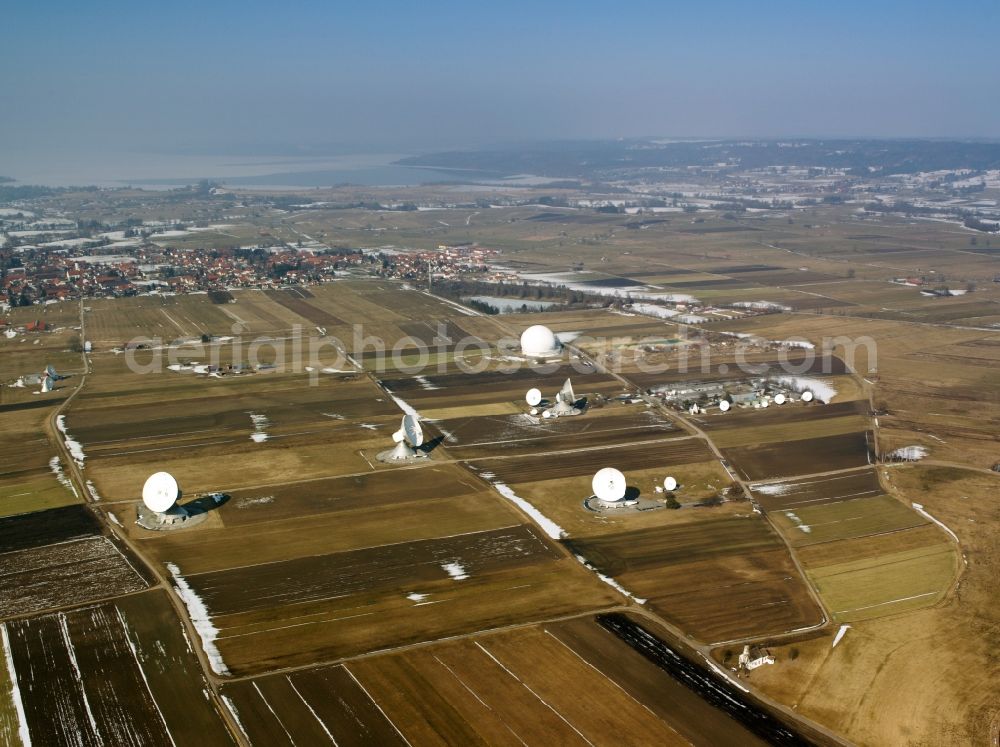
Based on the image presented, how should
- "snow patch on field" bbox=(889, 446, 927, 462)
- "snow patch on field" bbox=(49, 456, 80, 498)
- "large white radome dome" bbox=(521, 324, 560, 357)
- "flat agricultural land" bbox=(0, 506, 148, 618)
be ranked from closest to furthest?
"flat agricultural land" bbox=(0, 506, 148, 618) < "snow patch on field" bbox=(49, 456, 80, 498) < "snow patch on field" bbox=(889, 446, 927, 462) < "large white radome dome" bbox=(521, 324, 560, 357)

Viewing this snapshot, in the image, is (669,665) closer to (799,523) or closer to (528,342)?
(799,523)

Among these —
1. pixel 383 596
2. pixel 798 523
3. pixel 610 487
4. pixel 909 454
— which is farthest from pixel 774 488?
pixel 383 596

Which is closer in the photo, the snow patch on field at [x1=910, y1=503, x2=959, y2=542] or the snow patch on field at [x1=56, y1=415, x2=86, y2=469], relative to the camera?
the snow patch on field at [x1=910, y1=503, x2=959, y2=542]

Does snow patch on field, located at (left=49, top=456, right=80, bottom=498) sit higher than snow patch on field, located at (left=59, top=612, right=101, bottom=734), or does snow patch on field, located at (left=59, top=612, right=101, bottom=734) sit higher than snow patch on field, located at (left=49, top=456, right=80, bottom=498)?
snow patch on field, located at (left=59, top=612, right=101, bottom=734)

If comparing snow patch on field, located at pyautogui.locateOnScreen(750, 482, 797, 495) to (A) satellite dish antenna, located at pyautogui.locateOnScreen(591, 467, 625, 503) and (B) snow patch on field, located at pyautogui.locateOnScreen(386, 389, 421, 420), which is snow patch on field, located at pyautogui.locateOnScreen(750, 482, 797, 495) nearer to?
(A) satellite dish antenna, located at pyautogui.locateOnScreen(591, 467, 625, 503)

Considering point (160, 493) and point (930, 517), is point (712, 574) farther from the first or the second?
point (160, 493)

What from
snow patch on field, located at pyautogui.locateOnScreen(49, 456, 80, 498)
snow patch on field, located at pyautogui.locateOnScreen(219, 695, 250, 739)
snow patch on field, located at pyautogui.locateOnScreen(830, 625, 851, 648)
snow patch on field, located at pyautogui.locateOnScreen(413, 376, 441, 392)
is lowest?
snow patch on field, located at pyautogui.locateOnScreen(413, 376, 441, 392)

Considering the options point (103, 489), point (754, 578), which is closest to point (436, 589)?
point (754, 578)

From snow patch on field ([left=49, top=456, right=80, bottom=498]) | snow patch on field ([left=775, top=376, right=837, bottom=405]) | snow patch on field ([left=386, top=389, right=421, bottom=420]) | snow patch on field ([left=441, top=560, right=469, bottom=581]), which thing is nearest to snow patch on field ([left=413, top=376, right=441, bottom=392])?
snow patch on field ([left=386, top=389, right=421, bottom=420])
